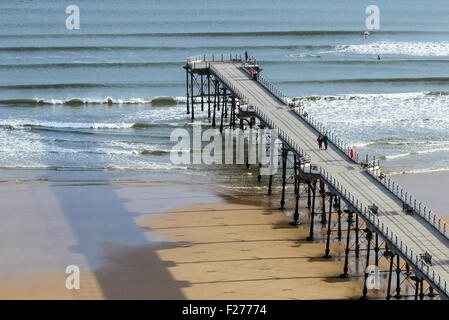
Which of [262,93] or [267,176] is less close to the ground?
[262,93]

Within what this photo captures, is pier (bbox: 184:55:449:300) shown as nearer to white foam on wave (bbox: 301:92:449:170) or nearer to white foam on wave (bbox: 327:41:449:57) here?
white foam on wave (bbox: 301:92:449:170)

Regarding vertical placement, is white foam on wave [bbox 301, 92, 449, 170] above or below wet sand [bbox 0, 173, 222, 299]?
above

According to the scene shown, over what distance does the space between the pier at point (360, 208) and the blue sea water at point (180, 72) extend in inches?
293

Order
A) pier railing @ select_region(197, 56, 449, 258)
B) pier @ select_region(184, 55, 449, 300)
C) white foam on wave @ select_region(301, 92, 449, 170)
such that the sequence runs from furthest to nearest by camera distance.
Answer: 1. white foam on wave @ select_region(301, 92, 449, 170)
2. pier railing @ select_region(197, 56, 449, 258)
3. pier @ select_region(184, 55, 449, 300)

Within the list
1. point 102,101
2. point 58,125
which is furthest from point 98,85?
point 58,125

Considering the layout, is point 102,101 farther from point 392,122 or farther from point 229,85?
point 392,122

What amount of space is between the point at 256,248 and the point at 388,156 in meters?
18.9

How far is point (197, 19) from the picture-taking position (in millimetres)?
106938

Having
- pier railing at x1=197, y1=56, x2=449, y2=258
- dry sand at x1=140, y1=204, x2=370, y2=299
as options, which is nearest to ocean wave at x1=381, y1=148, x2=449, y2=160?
pier railing at x1=197, y1=56, x2=449, y2=258

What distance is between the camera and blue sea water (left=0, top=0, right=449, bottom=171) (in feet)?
207

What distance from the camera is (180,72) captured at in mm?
85562

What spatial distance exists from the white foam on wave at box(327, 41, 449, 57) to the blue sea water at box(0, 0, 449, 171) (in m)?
0.20
